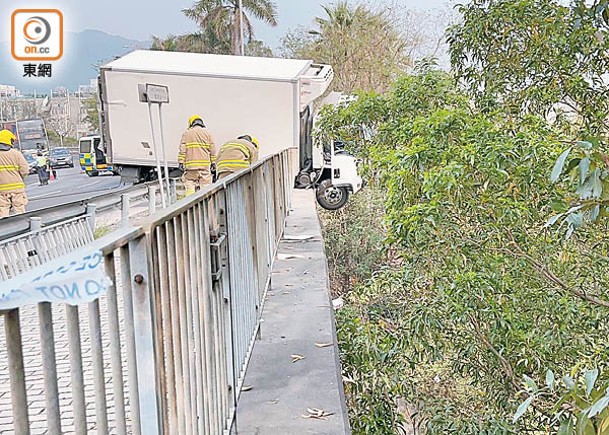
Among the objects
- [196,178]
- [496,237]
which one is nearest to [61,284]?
[496,237]

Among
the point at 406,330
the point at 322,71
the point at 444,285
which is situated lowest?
the point at 406,330

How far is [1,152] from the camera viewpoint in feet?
32.5

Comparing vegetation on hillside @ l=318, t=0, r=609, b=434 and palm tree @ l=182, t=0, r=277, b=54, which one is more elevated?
palm tree @ l=182, t=0, r=277, b=54

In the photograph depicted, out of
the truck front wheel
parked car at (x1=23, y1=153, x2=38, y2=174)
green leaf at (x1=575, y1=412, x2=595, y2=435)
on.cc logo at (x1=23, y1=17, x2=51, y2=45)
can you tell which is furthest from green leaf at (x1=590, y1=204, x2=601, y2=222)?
parked car at (x1=23, y1=153, x2=38, y2=174)

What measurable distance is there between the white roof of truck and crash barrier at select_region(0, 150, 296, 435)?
1110cm

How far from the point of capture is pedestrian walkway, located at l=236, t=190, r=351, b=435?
3.95 meters

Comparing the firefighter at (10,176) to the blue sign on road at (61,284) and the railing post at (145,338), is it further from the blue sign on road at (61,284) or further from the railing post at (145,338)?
the blue sign on road at (61,284)

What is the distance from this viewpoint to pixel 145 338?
1808 mm

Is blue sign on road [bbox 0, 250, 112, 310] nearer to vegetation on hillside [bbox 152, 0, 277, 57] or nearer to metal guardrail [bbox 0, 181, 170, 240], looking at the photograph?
metal guardrail [bbox 0, 181, 170, 240]

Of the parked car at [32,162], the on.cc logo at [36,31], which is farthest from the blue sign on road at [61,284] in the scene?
the parked car at [32,162]

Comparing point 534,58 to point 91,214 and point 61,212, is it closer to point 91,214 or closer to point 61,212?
point 61,212

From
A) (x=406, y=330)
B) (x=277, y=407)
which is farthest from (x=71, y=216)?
(x=277, y=407)

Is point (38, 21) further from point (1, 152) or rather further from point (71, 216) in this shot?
point (71, 216)

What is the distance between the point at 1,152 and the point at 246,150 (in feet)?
11.5
